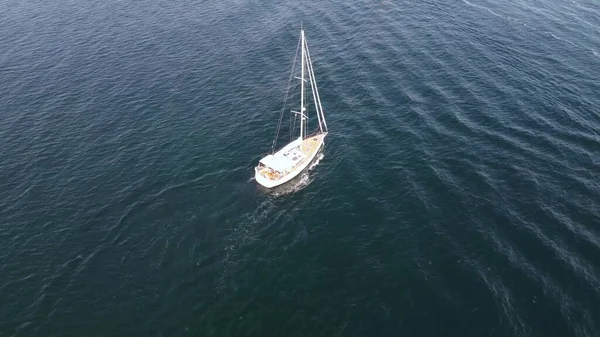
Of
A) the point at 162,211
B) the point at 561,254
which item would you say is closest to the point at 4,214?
the point at 162,211

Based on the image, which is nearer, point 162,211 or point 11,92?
point 162,211

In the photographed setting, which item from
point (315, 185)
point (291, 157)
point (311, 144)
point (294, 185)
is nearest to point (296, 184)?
point (294, 185)

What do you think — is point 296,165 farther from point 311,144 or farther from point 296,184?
point 311,144

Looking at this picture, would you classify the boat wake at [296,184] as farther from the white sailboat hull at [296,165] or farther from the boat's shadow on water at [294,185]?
the white sailboat hull at [296,165]

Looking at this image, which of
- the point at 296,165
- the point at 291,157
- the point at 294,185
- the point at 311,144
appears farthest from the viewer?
the point at 311,144

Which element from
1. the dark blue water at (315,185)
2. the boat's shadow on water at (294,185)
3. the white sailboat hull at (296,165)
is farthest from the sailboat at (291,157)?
the dark blue water at (315,185)

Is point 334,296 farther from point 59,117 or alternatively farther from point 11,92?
point 11,92

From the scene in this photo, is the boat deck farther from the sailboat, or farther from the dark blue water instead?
the dark blue water
